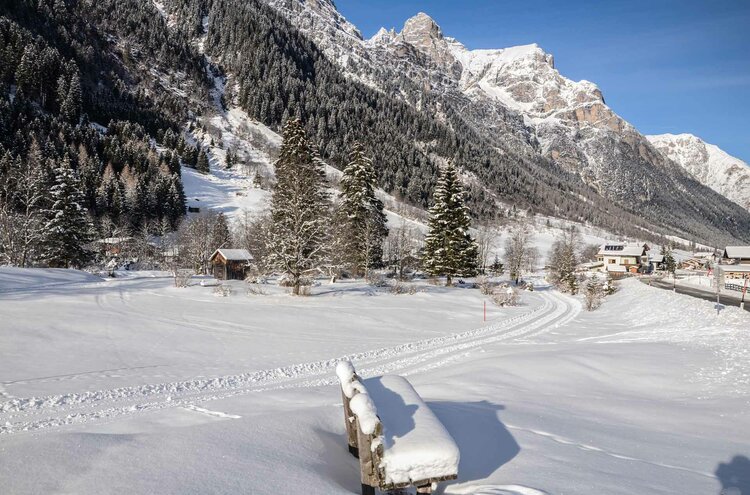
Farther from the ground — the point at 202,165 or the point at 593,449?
the point at 202,165

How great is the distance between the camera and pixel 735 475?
5566 millimetres

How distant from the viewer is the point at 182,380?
35.6 ft

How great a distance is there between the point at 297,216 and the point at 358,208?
510 inches

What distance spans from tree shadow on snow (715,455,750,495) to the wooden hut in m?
42.5

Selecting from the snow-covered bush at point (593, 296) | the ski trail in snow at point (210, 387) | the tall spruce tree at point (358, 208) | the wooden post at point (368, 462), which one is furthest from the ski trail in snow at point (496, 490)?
the tall spruce tree at point (358, 208)

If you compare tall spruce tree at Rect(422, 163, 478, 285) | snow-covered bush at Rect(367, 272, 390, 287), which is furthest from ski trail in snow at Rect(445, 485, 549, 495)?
tall spruce tree at Rect(422, 163, 478, 285)

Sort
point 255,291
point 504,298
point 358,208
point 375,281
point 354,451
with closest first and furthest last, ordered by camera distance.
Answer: point 354,451
point 255,291
point 504,298
point 375,281
point 358,208

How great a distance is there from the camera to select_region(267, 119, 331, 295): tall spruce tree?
27.9m

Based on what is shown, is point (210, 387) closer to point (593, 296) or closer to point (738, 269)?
point (593, 296)

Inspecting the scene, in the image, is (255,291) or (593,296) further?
(593,296)

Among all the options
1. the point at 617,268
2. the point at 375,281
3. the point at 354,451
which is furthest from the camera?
the point at 617,268

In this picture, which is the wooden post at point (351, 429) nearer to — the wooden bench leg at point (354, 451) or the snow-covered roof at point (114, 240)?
the wooden bench leg at point (354, 451)

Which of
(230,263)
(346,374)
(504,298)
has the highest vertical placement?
(346,374)

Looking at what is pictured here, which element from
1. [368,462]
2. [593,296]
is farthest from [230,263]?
[368,462]
